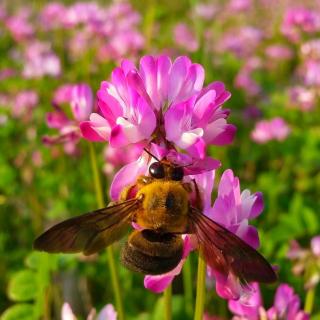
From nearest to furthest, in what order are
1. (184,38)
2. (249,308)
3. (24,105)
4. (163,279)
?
(163,279), (249,308), (24,105), (184,38)

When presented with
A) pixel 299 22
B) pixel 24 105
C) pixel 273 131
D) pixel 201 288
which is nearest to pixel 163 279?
pixel 201 288

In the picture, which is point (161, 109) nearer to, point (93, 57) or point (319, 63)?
point (319, 63)

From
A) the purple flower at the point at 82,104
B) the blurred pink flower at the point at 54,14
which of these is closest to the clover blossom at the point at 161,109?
the purple flower at the point at 82,104

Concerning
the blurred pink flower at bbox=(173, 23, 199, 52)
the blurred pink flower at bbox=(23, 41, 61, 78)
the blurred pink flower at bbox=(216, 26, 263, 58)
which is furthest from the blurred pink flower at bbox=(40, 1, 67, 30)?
the blurred pink flower at bbox=(216, 26, 263, 58)

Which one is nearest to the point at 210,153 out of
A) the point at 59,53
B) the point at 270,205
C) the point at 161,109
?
the point at 270,205

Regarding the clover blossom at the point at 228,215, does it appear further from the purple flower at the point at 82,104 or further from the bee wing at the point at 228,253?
the purple flower at the point at 82,104

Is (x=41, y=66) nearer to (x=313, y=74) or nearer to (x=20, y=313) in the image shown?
(x=313, y=74)
